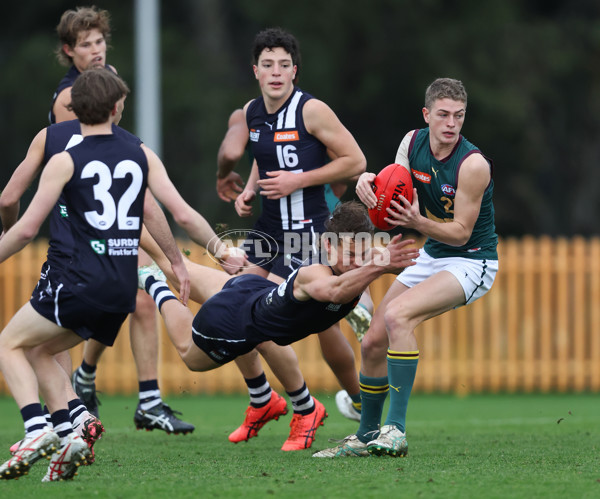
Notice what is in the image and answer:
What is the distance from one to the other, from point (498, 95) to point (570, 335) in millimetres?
7557

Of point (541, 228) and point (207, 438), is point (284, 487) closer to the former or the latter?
point (207, 438)

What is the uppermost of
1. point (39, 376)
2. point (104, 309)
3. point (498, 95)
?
point (498, 95)

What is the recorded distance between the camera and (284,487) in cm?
480

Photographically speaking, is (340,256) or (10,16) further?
(10,16)

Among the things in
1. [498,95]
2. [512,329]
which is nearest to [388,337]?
[512,329]

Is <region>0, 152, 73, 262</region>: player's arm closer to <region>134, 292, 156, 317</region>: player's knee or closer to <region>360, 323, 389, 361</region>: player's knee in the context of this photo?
<region>360, 323, 389, 361</region>: player's knee

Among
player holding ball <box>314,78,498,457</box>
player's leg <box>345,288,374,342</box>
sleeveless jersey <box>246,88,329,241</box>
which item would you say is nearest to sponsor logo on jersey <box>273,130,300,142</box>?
sleeveless jersey <box>246,88,329,241</box>

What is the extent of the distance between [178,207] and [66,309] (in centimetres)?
80

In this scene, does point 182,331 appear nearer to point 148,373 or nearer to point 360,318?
point 148,373

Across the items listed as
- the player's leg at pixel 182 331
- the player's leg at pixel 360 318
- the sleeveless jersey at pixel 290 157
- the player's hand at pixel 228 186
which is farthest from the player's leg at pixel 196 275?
the player's leg at pixel 360 318

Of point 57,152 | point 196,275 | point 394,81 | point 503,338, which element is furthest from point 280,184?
point 394,81

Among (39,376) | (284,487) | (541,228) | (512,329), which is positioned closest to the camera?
(284,487)

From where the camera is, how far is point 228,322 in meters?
6.03

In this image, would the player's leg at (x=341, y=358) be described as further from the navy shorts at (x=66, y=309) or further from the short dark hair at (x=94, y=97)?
the short dark hair at (x=94, y=97)
